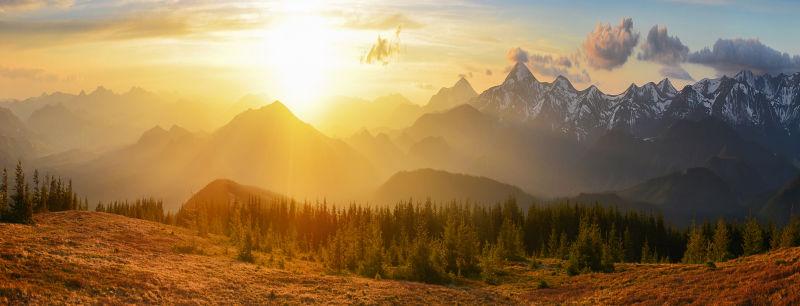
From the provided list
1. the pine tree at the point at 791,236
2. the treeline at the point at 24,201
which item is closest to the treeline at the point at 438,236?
the pine tree at the point at 791,236

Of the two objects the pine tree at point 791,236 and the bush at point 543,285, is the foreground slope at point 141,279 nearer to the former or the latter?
the bush at point 543,285

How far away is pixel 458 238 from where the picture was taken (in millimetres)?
88750

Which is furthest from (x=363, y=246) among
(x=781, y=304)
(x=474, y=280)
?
(x=781, y=304)

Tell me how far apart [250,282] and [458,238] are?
40.5m

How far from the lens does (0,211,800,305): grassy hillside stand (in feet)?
135

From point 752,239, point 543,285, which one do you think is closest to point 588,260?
point 543,285

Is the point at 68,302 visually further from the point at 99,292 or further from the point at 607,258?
the point at 607,258

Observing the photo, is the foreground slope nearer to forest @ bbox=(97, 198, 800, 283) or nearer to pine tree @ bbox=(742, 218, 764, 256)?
forest @ bbox=(97, 198, 800, 283)

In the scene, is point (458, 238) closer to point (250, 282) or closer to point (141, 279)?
point (250, 282)

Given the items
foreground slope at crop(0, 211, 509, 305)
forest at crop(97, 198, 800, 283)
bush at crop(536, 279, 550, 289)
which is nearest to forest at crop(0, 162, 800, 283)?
forest at crop(97, 198, 800, 283)

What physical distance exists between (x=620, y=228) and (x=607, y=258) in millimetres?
111723

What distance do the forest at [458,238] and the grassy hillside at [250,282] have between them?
848cm

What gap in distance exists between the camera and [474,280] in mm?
77812

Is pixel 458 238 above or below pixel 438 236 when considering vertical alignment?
above
